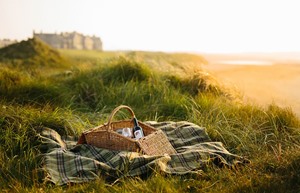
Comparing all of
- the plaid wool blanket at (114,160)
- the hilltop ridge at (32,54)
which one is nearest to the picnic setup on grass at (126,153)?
the plaid wool blanket at (114,160)

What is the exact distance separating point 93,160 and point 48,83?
140 inches

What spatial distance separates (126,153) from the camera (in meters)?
4.55

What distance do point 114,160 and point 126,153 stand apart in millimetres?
129

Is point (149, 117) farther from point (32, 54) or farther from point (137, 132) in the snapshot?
point (32, 54)

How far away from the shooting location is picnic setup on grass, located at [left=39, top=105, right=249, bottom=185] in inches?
173

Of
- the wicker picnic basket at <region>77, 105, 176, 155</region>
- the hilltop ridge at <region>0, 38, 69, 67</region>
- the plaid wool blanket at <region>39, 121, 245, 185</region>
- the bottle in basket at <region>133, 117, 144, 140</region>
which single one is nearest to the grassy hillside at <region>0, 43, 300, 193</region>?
the plaid wool blanket at <region>39, 121, 245, 185</region>

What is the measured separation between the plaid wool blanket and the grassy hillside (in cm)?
11

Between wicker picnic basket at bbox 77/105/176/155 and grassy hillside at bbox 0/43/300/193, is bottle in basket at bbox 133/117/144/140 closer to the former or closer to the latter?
wicker picnic basket at bbox 77/105/176/155

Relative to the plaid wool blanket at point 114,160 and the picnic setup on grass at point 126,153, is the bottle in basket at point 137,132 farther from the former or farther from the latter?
→ the plaid wool blanket at point 114,160

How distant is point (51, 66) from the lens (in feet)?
45.2

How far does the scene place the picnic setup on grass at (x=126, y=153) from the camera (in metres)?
4.38

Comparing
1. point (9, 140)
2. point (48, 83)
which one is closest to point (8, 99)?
point (48, 83)

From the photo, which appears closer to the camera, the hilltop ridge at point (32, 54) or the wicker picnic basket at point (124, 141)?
the wicker picnic basket at point (124, 141)

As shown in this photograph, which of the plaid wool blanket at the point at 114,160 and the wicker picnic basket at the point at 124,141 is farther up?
the wicker picnic basket at the point at 124,141
